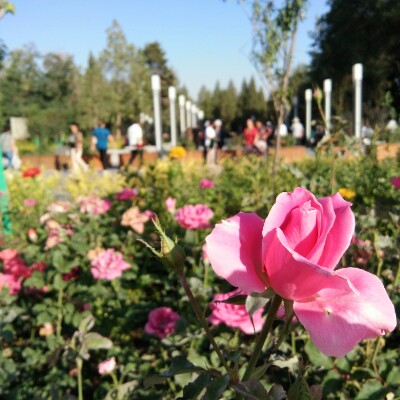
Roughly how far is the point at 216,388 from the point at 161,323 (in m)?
0.97

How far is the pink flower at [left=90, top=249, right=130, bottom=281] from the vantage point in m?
1.64

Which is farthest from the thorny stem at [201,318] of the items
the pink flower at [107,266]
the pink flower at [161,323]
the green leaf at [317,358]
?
the pink flower at [107,266]

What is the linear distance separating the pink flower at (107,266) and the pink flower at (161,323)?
32 cm

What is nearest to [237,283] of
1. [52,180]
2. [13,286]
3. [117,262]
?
[117,262]

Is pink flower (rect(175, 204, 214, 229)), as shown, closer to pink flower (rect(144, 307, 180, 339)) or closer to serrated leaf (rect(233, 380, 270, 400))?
pink flower (rect(144, 307, 180, 339))

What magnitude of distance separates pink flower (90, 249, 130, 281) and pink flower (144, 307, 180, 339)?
32 centimetres

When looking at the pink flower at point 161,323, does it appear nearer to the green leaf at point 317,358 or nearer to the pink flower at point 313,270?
the green leaf at point 317,358

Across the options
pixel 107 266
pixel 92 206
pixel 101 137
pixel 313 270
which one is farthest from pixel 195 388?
pixel 101 137

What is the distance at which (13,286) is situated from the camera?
163 centimetres

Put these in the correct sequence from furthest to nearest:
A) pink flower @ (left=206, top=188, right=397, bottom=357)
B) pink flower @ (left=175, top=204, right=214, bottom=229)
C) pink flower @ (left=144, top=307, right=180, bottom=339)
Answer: pink flower @ (left=175, top=204, right=214, bottom=229) → pink flower @ (left=144, top=307, right=180, bottom=339) → pink flower @ (left=206, top=188, right=397, bottom=357)

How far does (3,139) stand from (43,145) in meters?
8.96

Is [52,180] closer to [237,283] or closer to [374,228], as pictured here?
[374,228]

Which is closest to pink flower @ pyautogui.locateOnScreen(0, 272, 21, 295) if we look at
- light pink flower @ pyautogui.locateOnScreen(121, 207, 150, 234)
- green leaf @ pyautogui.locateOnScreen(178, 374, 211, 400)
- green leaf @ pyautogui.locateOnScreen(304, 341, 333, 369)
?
light pink flower @ pyautogui.locateOnScreen(121, 207, 150, 234)

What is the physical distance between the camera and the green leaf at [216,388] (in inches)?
16.8
